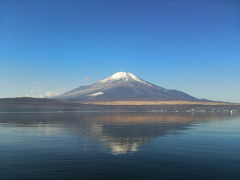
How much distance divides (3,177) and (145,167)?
10.2 meters

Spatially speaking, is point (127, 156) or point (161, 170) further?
point (127, 156)

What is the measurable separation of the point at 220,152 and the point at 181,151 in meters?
4.00

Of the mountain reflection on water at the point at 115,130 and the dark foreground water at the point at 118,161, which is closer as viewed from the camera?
the dark foreground water at the point at 118,161

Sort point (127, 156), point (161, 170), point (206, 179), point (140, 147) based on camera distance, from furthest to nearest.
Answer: point (140, 147) → point (127, 156) → point (161, 170) → point (206, 179)

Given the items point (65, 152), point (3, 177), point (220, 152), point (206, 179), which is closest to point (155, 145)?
point (220, 152)

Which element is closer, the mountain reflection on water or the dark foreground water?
the dark foreground water

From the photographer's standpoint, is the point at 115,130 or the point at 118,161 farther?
the point at 115,130

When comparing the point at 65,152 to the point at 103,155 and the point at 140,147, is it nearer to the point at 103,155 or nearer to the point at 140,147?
the point at 103,155

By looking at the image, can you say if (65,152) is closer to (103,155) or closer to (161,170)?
(103,155)

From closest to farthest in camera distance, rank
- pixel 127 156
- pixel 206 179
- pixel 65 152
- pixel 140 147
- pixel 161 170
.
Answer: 1. pixel 206 179
2. pixel 161 170
3. pixel 127 156
4. pixel 65 152
5. pixel 140 147

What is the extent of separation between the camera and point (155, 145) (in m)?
31.8

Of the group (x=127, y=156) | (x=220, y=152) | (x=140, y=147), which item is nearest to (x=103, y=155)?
(x=127, y=156)

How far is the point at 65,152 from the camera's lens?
26953 millimetres

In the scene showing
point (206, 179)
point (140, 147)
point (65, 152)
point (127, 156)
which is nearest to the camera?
point (206, 179)
